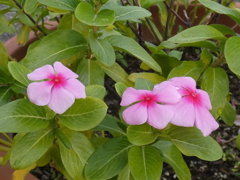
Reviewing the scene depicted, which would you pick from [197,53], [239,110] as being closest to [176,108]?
[239,110]

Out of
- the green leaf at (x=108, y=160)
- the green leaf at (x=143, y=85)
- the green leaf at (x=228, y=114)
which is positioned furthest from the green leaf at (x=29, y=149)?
the green leaf at (x=228, y=114)

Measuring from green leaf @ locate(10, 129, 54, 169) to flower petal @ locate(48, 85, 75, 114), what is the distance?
15 cm

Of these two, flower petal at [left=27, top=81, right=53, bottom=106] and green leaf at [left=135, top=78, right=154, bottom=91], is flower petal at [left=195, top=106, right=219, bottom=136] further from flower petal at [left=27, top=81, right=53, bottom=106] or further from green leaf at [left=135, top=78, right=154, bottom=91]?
flower petal at [left=27, top=81, right=53, bottom=106]

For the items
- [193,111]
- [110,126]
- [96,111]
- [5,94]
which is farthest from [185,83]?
[5,94]

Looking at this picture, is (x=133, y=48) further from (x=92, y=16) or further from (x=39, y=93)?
(x=39, y=93)

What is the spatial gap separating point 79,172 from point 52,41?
0.31 m

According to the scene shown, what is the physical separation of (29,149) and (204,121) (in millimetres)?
346

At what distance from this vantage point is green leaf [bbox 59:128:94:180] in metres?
0.64

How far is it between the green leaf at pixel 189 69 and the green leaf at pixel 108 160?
0.77 ft

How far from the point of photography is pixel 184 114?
507 mm

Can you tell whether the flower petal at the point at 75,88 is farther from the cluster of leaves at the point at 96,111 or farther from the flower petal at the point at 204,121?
the flower petal at the point at 204,121

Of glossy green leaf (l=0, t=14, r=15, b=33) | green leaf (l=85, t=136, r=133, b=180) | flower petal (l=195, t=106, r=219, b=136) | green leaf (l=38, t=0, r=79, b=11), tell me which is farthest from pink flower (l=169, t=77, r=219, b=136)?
glossy green leaf (l=0, t=14, r=15, b=33)

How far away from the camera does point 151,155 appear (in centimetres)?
64

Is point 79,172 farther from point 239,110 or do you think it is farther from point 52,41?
point 239,110
